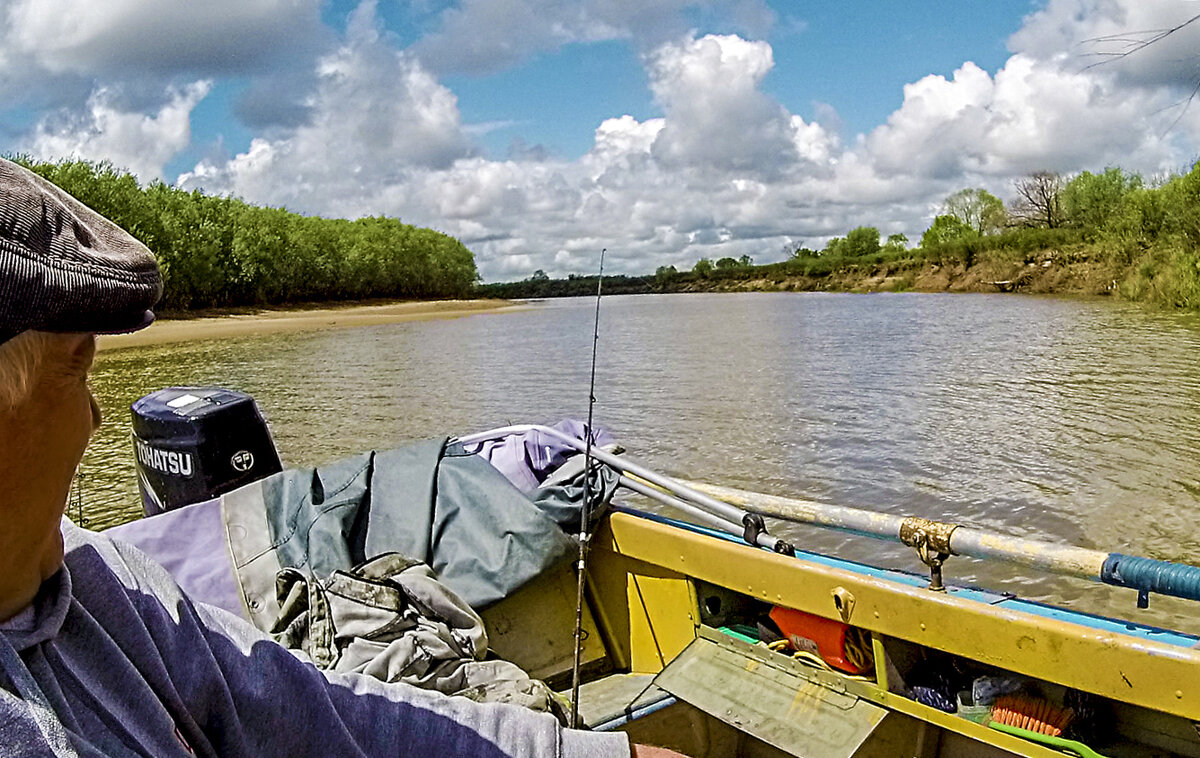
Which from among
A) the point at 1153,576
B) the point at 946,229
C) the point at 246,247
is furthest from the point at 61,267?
the point at 946,229

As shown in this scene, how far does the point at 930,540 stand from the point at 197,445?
8.65 feet

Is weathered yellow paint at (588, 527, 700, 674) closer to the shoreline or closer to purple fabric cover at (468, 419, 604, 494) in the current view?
purple fabric cover at (468, 419, 604, 494)

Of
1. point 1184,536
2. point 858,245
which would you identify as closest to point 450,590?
point 1184,536

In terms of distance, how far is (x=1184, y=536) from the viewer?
6.75 meters

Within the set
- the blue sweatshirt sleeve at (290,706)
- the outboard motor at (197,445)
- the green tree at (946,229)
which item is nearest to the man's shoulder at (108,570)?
the blue sweatshirt sleeve at (290,706)

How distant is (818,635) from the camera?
2701 mm

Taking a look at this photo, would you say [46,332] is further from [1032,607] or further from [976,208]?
[976,208]

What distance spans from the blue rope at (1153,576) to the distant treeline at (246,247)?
23848 mm

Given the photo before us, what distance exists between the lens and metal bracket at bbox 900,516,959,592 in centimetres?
252

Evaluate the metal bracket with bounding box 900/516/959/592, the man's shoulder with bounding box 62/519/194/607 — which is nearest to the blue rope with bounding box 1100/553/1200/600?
the metal bracket with bounding box 900/516/959/592

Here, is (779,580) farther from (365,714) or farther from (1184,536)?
(1184,536)

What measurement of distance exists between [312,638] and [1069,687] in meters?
1.94

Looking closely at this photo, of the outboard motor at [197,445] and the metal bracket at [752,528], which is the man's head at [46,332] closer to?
the metal bracket at [752,528]

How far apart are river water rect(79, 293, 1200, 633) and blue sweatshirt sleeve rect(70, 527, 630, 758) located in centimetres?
501
